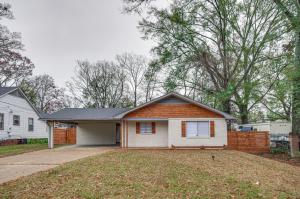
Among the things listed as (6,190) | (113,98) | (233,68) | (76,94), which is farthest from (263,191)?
(76,94)

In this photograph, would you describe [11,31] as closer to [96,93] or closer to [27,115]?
[27,115]

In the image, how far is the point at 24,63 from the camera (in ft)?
109

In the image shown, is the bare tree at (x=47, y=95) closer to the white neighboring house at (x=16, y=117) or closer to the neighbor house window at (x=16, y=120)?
the white neighboring house at (x=16, y=117)

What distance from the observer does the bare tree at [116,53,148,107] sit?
125 feet

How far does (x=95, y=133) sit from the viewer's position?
24.0 meters

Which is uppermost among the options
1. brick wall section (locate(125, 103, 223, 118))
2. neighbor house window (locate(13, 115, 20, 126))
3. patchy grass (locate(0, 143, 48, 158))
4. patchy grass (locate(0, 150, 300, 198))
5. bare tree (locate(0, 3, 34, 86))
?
bare tree (locate(0, 3, 34, 86))

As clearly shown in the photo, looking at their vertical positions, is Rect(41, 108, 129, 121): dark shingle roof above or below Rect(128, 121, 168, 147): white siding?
above

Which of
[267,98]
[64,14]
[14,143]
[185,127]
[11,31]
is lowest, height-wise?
[14,143]

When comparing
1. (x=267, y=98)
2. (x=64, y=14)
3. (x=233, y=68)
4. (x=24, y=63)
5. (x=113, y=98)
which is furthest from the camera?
(x=113, y=98)

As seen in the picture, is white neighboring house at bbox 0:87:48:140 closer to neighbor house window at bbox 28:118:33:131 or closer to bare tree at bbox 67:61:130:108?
neighbor house window at bbox 28:118:33:131

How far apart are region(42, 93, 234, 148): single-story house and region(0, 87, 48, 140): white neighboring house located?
5966 mm

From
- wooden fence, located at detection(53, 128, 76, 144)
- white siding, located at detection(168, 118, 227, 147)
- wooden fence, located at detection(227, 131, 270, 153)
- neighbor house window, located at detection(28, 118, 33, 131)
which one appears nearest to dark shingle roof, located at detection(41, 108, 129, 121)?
white siding, located at detection(168, 118, 227, 147)

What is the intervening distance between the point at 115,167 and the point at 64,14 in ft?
35.4

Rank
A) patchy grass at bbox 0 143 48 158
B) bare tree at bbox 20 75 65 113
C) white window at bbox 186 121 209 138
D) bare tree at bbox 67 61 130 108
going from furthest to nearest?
bare tree at bbox 20 75 65 113 < bare tree at bbox 67 61 130 108 < white window at bbox 186 121 209 138 < patchy grass at bbox 0 143 48 158
